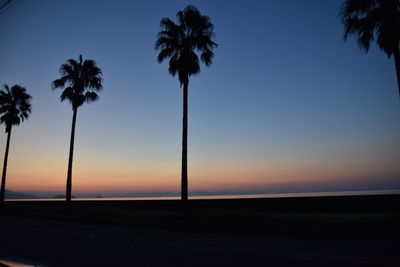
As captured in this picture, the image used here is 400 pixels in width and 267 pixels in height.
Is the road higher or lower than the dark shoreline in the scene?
lower

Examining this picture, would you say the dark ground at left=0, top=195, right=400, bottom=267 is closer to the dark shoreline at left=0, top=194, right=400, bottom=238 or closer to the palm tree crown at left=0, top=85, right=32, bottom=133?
the dark shoreline at left=0, top=194, right=400, bottom=238

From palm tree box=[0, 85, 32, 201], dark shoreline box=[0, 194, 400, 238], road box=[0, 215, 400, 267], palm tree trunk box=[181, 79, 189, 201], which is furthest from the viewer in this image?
palm tree box=[0, 85, 32, 201]

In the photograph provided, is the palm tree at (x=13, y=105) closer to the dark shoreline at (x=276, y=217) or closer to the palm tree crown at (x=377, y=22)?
the dark shoreline at (x=276, y=217)

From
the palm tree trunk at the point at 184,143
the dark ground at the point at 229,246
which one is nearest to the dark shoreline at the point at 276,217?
the dark ground at the point at 229,246

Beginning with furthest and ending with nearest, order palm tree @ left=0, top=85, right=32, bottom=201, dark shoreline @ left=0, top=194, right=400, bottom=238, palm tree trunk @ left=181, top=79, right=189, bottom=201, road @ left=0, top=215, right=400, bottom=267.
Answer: palm tree @ left=0, top=85, right=32, bottom=201
palm tree trunk @ left=181, top=79, right=189, bottom=201
dark shoreline @ left=0, top=194, right=400, bottom=238
road @ left=0, top=215, right=400, bottom=267

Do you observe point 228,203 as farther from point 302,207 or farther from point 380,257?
point 380,257

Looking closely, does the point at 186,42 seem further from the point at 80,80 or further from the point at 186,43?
the point at 80,80

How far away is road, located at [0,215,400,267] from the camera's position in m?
6.64

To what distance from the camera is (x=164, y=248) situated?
338 inches

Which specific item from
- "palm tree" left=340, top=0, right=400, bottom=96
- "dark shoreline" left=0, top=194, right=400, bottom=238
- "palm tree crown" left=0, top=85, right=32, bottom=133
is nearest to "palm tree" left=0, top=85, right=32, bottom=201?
"palm tree crown" left=0, top=85, right=32, bottom=133

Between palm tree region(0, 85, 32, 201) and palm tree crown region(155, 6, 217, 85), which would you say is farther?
palm tree region(0, 85, 32, 201)

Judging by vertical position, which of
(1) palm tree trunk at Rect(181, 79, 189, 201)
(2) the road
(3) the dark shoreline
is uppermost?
(1) palm tree trunk at Rect(181, 79, 189, 201)

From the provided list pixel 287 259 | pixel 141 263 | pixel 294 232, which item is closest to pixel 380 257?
pixel 287 259

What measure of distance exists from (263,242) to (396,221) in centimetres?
680
